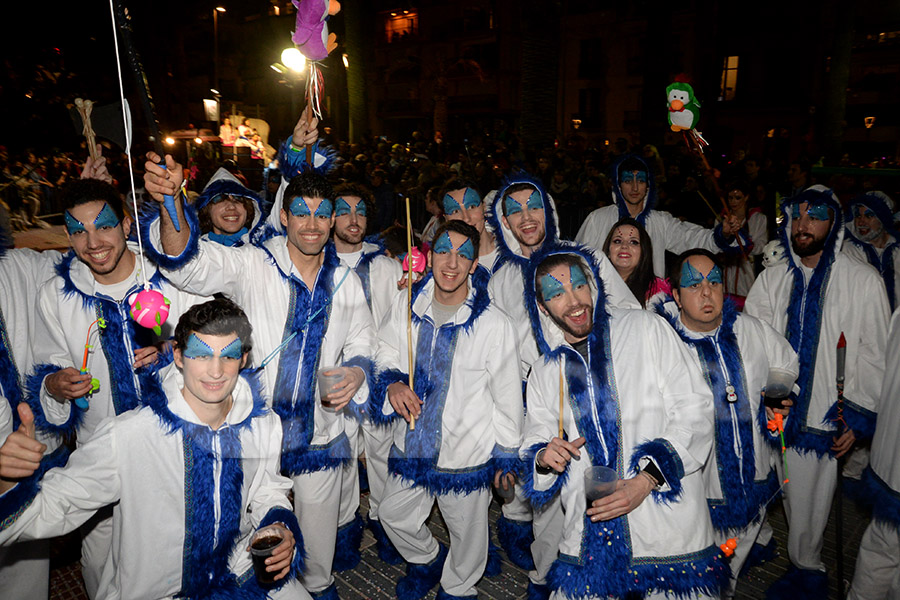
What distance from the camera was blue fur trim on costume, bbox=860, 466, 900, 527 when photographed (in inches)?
121

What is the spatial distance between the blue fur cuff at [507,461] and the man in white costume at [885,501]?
1.84 m

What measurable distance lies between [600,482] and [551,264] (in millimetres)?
1053

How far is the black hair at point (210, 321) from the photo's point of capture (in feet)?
8.34

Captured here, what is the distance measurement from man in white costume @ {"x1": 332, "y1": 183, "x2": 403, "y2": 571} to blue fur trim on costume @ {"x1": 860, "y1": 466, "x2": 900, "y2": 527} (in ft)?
8.85

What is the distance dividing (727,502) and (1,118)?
17.3 metres

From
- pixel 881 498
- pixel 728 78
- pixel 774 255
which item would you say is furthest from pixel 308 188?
pixel 728 78

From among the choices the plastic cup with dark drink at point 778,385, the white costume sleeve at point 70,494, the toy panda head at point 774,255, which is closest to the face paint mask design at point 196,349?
the white costume sleeve at point 70,494

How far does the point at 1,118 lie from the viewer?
1459 cm

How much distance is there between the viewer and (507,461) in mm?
3582

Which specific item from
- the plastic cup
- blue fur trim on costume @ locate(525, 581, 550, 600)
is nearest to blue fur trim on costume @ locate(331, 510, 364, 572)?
blue fur trim on costume @ locate(525, 581, 550, 600)

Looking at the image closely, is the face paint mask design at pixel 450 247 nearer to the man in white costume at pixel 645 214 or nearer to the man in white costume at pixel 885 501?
the man in white costume at pixel 885 501

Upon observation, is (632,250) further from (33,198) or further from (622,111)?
(622,111)

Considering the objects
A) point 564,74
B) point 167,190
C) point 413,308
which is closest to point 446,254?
point 413,308

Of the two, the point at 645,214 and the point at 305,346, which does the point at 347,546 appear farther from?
the point at 645,214
